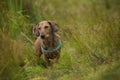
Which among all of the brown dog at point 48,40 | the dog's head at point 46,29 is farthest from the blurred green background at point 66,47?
the dog's head at point 46,29

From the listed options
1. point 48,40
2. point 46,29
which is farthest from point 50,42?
point 46,29

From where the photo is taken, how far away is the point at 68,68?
7828mm

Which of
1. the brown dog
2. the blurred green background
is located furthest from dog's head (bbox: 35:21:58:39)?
the blurred green background

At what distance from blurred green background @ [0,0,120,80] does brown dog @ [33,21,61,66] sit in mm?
189

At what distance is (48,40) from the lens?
8.86 meters

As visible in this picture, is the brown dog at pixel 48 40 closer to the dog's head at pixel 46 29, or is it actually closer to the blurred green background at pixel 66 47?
the dog's head at pixel 46 29

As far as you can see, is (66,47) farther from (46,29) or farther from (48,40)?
(46,29)

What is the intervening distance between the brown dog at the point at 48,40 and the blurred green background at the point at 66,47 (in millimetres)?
189

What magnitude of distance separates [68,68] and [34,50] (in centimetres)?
144

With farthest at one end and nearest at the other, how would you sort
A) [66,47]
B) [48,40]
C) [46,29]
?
[66,47] < [48,40] < [46,29]

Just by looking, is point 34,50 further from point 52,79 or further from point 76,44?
point 52,79

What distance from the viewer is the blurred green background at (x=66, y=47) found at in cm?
661

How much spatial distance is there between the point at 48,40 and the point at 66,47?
536mm

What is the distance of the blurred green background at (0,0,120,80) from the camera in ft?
21.7
